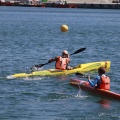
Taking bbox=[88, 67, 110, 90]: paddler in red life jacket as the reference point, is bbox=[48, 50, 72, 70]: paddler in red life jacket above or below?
below

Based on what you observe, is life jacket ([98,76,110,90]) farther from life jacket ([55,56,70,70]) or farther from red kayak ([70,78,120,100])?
life jacket ([55,56,70,70])

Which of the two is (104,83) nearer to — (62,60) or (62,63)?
(62,60)

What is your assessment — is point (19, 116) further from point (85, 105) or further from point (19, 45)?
point (19, 45)

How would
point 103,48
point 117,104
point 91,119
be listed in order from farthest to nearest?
1. point 103,48
2. point 117,104
3. point 91,119

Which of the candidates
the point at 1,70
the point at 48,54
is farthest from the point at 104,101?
the point at 48,54

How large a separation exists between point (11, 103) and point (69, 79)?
6875 mm

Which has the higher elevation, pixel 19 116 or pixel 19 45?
pixel 19 116

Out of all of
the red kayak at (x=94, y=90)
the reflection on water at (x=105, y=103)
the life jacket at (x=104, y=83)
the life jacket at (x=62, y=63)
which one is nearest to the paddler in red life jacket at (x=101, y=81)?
the life jacket at (x=104, y=83)

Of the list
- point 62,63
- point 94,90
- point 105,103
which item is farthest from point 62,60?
point 105,103

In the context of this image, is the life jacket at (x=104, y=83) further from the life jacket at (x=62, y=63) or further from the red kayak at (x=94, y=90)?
the life jacket at (x=62, y=63)

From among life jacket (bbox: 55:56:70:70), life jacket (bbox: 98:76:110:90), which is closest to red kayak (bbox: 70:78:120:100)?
life jacket (bbox: 98:76:110:90)

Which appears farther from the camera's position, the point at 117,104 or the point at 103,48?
the point at 103,48

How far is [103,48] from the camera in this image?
51.2 m

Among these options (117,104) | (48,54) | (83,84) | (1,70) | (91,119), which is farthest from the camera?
(48,54)
